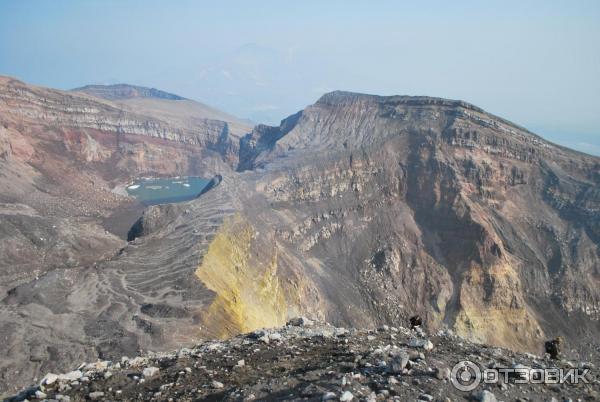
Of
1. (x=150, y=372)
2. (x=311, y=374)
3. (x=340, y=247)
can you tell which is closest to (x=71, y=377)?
(x=150, y=372)

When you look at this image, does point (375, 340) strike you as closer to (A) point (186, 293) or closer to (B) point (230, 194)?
(A) point (186, 293)

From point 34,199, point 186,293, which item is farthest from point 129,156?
point 186,293

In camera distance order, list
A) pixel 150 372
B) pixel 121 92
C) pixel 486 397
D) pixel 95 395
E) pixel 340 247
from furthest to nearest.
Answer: pixel 121 92 → pixel 340 247 → pixel 150 372 → pixel 95 395 → pixel 486 397

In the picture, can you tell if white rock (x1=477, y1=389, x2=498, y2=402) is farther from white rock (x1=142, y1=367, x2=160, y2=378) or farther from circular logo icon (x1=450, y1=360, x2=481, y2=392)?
white rock (x1=142, y1=367, x2=160, y2=378)

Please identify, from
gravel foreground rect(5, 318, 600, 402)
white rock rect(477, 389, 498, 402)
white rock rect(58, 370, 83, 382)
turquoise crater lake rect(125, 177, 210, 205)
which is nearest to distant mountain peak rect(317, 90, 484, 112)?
turquoise crater lake rect(125, 177, 210, 205)

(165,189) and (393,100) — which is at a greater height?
(393,100)

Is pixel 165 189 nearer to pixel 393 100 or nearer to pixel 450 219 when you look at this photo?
pixel 393 100
